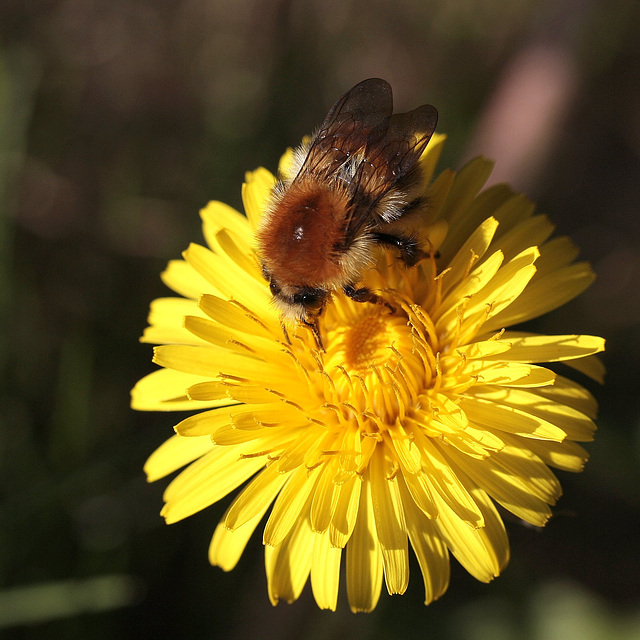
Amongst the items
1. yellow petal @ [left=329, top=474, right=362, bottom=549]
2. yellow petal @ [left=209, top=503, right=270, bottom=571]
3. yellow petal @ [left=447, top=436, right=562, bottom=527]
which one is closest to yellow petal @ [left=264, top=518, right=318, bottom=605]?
yellow petal @ [left=209, top=503, right=270, bottom=571]

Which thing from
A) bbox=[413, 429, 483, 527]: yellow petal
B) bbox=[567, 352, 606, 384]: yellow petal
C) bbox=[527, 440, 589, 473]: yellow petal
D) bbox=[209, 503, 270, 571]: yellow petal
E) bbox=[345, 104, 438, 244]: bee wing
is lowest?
bbox=[209, 503, 270, 571]: yellow petal

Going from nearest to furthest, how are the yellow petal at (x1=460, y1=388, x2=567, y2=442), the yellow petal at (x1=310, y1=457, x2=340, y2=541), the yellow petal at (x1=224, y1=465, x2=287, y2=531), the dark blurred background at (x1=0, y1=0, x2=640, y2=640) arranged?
the yellow petal at (x1=460, y1=388, x2=567, y2=442) → the yellow petal at (x1=310, y1=457, x2=340, y2=541) → the yellow petal at (x1=224, y1=465, x2=287, y2=531) → the dark blurred background at (x1=0, y1=0, x2=640, y2=640)

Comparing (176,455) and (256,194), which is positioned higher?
(256,194)

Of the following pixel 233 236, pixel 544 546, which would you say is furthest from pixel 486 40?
pixel 544 546

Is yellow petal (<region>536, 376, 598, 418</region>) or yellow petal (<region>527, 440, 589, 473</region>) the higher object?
yellow petal (<region>536, 376, 598, 418</region>)

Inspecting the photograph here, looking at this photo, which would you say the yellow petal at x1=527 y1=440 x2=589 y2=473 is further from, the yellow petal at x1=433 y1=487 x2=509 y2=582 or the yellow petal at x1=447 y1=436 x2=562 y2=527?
the yellow petal at x1=433 y1=487 x2=509 y2=582

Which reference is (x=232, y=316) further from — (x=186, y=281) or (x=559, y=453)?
(x=559, y=453)

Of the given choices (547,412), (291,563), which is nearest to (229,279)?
(291,563)

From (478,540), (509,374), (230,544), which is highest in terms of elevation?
(509,374)
